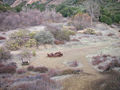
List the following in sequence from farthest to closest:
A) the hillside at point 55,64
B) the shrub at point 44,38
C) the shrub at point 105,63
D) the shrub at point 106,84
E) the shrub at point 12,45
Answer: the shrub at point 44,38, the shrub at point 12,45, the shrub at point 105,63, the hillside at point 55,64, the shrub at point 106,84

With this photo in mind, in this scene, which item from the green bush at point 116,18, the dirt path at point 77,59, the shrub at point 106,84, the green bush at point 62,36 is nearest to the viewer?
the shrub at point 106,84

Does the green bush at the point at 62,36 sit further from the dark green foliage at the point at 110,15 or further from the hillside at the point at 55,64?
the dark green foliage at the point at 110,15

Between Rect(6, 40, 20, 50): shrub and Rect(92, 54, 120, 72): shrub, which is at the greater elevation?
Rect(6, 40, 20, 50): shrub

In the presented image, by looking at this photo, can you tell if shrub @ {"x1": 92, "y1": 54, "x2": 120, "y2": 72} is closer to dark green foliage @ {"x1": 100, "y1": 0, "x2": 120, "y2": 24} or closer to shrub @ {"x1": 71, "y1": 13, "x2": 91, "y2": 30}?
shrub @ {"x1": 71, "y1": 13, "x2": 91, "y2": 30}

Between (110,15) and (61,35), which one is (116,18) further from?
(61,35)

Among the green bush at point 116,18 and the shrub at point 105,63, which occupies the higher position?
the shrub at point 105,63

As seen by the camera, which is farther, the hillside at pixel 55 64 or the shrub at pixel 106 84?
the hillside at pixel 55 64

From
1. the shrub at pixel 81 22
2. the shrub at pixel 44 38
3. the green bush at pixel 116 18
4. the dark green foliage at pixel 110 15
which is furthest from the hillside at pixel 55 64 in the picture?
the green bush at pixel 116 18

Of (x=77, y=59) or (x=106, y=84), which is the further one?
(x=77, y=59)

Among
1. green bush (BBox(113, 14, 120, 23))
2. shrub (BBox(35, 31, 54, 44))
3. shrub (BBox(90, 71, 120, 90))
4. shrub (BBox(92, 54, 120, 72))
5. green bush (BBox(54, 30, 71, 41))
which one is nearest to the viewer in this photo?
shrub (BBox(90, 71, 120, 90))

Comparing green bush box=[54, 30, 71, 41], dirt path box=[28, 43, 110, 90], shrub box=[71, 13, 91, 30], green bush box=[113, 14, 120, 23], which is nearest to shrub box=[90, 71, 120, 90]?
dirt path box=[28, 43, 110, 90]

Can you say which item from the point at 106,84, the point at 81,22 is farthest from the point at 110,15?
the point at 106,84
